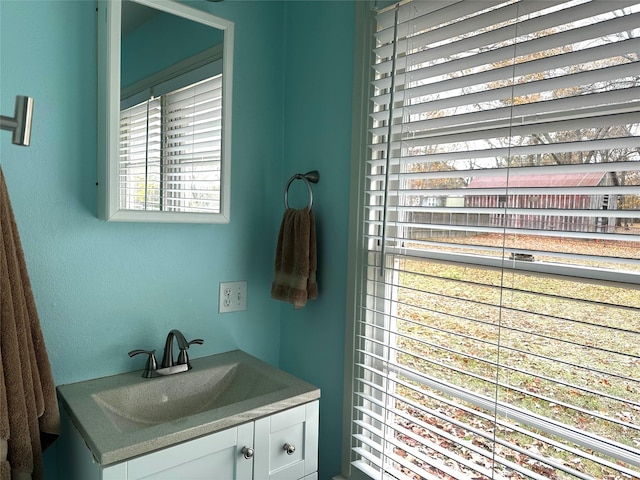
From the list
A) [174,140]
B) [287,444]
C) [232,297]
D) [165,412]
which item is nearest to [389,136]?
[174,140]

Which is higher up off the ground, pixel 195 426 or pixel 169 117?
pixel 169 117

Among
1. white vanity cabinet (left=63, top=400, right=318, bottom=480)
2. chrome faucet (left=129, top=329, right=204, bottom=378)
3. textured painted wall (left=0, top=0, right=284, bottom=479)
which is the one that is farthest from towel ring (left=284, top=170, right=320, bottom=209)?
white vanity cabinet (left=63, top=400, right=318, bottom=480)

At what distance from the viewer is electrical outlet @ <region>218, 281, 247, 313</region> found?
1.68m

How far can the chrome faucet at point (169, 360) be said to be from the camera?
1443 mm

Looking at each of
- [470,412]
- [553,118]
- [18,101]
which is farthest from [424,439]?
[18,101]

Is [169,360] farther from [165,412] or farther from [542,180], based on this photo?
[542,180]

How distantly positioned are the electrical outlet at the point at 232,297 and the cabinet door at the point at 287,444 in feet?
1.69

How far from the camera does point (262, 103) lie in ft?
5.75

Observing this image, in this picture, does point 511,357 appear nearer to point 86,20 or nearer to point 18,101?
point 18,101

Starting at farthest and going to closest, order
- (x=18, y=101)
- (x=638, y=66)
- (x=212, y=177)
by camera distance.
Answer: (x=212, y=177) → (x=638, y=66) → (x=18, y=101)

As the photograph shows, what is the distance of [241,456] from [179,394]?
1.18 ft

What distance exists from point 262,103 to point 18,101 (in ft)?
3.42

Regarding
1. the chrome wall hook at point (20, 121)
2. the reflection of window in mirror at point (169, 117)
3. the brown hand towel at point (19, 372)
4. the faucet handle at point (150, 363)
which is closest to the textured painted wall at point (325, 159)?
the reflection of window in mirror at point (169, 117)

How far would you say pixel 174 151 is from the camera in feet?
4.82
